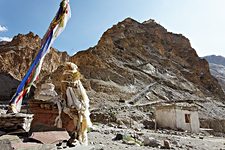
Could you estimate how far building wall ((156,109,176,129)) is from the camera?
935 inches

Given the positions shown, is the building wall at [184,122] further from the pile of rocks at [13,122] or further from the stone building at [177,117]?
the pile of rocks at [13,122]

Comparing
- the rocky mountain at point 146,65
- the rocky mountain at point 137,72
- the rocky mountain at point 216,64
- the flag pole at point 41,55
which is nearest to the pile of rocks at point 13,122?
the flag pole at point 41,55

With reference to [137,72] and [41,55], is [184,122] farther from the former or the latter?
[137,72]

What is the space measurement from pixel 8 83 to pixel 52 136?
44.7m

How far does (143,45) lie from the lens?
63281mm

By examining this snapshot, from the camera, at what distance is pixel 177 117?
23703 mm

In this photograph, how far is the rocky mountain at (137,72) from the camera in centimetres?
3749

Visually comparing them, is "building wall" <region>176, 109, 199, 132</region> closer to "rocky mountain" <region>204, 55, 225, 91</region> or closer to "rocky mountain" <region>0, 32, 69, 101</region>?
"rocky mountain" <region>0, 32, 69, 101</region>

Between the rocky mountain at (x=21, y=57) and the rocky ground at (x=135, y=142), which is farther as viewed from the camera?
the rocky mountain at (x=21, y=57)

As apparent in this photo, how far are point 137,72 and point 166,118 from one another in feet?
94.3

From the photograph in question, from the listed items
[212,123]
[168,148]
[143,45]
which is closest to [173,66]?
[143,45]

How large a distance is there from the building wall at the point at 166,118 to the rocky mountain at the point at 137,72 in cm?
416

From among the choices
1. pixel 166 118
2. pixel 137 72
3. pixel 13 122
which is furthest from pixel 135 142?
pixel 137 72

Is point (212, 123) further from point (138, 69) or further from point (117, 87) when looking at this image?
point (138, 69)
